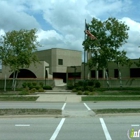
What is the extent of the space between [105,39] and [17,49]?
11.9 metres

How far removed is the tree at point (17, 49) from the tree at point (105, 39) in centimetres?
802

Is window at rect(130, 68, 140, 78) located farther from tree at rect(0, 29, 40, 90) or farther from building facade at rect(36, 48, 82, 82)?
tree at rect(0, 29, 40, 90)

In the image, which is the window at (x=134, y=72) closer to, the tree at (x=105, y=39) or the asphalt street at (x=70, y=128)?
the tree at (x=105, y=39)

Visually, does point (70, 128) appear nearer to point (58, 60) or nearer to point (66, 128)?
point (66, 128)

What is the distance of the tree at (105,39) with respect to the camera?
3825 cm

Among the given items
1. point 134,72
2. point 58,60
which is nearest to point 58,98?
point 134,72

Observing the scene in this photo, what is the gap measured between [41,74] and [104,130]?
153 ft

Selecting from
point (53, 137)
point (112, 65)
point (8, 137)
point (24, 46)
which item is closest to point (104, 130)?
point (53, 137)

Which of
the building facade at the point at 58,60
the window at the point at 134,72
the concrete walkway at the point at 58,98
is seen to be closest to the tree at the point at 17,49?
the concrete walkway at the point at 58,98

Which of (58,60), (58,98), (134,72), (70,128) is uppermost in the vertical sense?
(58,60)

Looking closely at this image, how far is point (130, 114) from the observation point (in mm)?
13602

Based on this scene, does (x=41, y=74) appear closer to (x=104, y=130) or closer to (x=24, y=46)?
(x=24, y=46)

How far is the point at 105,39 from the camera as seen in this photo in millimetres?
38594

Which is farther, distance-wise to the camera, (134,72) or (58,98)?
(134,72)
